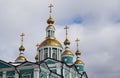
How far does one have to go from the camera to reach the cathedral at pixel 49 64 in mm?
36656

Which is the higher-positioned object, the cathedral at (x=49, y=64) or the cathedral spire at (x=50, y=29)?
the cathedral spire at (x=50, y=29)

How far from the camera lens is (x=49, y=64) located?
44156 mm

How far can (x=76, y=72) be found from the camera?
48594 millimetres

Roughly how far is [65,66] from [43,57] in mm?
3671

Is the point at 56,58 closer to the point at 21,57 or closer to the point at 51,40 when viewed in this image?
the point at 51,40

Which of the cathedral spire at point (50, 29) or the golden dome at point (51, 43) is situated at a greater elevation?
the cathedral spire at point (50, 29)

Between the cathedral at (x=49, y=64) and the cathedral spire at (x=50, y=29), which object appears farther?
the cathedral spire at (x=50, y=29)

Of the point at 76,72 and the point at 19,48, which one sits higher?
the point at 19,48

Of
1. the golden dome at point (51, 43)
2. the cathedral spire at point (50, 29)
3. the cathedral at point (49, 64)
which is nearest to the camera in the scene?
the cathedral at point (49, 64)

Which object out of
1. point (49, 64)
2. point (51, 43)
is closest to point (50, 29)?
point (51, 43)

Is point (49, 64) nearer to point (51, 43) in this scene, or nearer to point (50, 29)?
point (51, 43)

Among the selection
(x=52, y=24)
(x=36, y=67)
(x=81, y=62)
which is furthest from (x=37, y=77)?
(x=81, y=62)

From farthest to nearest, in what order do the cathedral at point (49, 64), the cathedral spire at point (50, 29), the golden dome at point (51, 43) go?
the cathedral spire at point (50, 29)
the golden dome at point (51, 43)
the cathedral at point (49, 64)

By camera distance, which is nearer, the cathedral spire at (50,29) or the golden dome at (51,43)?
the golden dome at (51,43)
